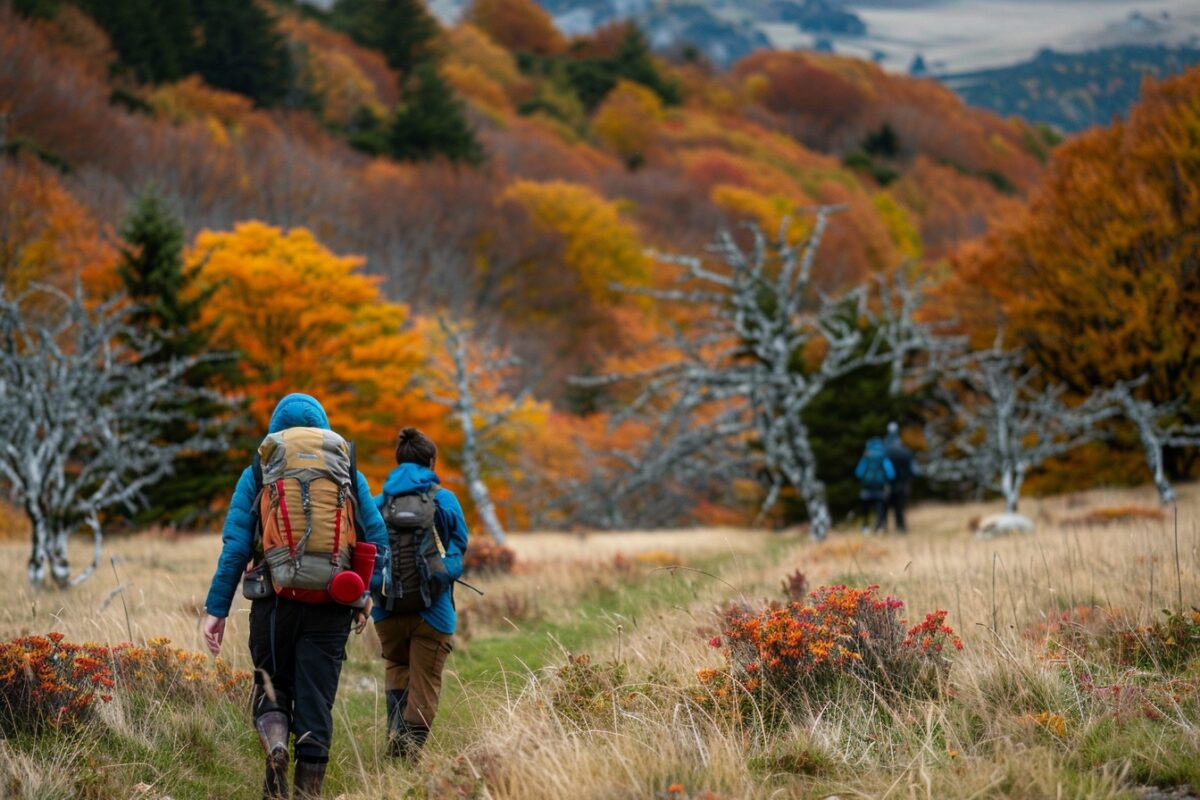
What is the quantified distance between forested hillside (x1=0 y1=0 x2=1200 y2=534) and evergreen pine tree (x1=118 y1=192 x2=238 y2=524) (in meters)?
0.45

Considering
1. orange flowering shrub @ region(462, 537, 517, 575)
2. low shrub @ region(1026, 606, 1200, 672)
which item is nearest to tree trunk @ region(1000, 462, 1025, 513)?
orange flowering shrub @ region(462, 537, 517, 575)

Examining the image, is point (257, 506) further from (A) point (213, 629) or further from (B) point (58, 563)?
(B) point (58, 563)

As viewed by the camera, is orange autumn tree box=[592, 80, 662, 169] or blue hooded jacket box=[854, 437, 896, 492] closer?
blue hooded jacket box=[854, 437, 896, 492]

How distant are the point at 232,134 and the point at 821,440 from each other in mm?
39918

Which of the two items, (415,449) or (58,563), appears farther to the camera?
(58,563)

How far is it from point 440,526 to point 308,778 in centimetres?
154

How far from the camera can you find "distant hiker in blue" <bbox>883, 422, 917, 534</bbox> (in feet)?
57.3

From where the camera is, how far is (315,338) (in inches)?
1141

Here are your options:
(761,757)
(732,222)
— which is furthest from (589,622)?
(732,222)

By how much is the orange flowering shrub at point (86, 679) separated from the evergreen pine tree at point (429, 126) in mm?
60711

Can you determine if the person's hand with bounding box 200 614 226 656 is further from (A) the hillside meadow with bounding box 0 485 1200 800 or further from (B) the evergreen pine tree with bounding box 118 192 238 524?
(B) the evergreen pine tree with bounding box 118 192 238 524

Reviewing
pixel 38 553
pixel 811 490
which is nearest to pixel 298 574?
pixel 38 553

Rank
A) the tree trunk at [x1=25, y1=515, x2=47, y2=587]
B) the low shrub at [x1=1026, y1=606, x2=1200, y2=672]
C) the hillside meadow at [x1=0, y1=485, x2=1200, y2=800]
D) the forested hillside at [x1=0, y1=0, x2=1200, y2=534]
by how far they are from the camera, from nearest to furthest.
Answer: the hillside meadow at [x1=0, y1=485, x2=1200, y2=800] < the low shrub at [x1=1026, y1=606, x2=1200, y2=672] < the tree trunk at [x1=25, y1=515, x2=47, y2=587] < the forested hillside at [x1=0, y1=0, x2=1200, y2=534]

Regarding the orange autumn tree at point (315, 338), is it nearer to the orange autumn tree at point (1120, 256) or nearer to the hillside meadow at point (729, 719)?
the orange autumn tree at point (1120, 256)
